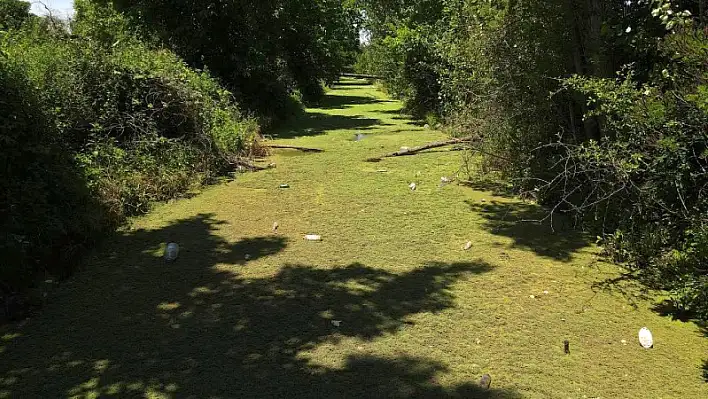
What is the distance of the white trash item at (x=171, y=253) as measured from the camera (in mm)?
4703

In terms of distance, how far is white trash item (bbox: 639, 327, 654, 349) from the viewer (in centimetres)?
327

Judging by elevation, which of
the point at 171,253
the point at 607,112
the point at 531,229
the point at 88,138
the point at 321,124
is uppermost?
the point at 607,112

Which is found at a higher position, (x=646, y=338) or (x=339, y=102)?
(x=339, y=102)

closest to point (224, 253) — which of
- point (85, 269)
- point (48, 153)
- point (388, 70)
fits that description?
point (85, 269)

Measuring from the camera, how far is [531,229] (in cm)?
555

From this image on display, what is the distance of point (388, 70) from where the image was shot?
2133cm

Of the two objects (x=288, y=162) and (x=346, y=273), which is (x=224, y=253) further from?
→ (x=288, y=162)

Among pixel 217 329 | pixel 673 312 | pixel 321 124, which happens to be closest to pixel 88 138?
pixel 217 329

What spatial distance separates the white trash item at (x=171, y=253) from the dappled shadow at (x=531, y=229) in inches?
128

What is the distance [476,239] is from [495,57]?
269cm

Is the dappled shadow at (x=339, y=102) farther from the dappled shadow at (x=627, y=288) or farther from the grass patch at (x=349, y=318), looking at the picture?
the dappled shadow at (x=627, y=288)

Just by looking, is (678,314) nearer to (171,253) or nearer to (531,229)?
(531,229)

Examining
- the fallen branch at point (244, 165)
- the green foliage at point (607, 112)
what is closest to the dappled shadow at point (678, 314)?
the green foliage at point (607, 112)

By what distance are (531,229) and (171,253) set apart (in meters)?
3.72
